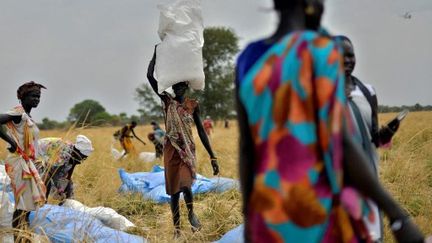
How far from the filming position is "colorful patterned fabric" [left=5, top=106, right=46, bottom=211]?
161 inches

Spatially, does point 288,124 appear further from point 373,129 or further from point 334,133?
point 373,129

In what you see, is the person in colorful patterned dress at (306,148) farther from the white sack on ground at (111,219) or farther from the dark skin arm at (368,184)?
the white sack on ground at (111,219)

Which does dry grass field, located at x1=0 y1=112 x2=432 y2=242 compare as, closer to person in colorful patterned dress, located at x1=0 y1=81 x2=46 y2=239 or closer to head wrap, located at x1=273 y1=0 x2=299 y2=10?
person in colorful patterned dress, located at x1=0 y1=81 x2=46 y2=239

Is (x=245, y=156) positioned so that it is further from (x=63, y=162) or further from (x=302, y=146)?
(x=63, y=162)

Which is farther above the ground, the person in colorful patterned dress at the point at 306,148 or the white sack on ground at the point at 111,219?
the person in colorful patterned dress at the point at 306,148

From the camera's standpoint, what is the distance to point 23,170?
4.11m

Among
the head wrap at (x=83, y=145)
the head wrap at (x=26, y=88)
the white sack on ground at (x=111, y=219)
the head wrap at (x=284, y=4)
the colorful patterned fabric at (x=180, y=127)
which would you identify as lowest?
the white sack on ground at (x=111, y=219)

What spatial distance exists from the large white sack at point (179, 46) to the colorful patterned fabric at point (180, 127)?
0.55 feet

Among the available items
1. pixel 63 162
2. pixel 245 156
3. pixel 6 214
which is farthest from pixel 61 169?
pixel 245 156

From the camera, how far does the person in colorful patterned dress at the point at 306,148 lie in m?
1.54

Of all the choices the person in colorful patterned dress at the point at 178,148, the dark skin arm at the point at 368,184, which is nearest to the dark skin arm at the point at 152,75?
the person in colorful patterned dress at the point at 178,148

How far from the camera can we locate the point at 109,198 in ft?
19.8

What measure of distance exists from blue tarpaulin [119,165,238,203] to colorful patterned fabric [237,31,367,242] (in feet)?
12.8

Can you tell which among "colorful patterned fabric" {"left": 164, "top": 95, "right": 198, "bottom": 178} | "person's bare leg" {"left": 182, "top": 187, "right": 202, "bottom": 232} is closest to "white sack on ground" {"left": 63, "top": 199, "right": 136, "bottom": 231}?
"person's bare leg" {"left": 182, "top": 187, "right": 202, "bottom": 232}
